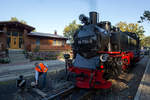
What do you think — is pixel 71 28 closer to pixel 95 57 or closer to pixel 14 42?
pixel 14 42

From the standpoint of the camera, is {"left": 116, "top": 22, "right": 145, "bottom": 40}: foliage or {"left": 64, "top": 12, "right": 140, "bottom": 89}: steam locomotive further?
{"left": 116, "top": 22, "right": 145, "bottom": 40}: foliage

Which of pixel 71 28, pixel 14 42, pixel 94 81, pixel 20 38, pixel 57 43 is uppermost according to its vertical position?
pixel 71 28

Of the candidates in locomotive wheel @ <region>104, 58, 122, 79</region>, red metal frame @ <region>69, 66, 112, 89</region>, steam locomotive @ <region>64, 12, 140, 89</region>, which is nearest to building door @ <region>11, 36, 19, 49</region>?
steam locomotive @ <region>64, 12, 140, 89</region>

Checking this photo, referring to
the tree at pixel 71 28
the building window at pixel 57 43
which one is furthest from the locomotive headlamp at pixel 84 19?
the tree at pixel 71 28

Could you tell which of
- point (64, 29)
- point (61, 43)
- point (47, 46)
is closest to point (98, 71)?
point (47, 46)

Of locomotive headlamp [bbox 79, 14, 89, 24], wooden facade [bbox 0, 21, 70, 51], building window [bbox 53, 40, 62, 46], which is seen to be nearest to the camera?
locomotive headlamp [bbox 79, 14, 89, 24]

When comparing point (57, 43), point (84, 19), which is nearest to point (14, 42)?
point (57, 43)

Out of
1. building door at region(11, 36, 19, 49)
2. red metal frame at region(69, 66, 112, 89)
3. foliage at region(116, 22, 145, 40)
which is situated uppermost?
foliage at region(116, 22, 145, 40)

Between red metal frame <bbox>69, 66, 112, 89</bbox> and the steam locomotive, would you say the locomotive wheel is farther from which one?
red metal frame <bbox>69, 66, 112, 89</bbox>

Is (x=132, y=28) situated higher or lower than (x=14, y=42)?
higher

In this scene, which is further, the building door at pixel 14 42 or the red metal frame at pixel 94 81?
the building door at pixel 14 42

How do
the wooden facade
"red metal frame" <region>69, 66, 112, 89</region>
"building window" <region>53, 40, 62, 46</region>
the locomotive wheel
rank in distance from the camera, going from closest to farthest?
1. "red metal frame" <region>69, 66, 112, 89</region>
2. the locomotive wheel
3. the wooden facade
4. "building window" <region>53, 40, 62, 46</region>

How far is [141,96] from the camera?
335 centimetres

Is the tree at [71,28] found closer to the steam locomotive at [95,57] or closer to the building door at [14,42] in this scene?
the building door at [14,42]
